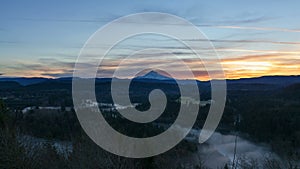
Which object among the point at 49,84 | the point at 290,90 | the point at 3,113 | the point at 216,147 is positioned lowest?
the point at 216,147

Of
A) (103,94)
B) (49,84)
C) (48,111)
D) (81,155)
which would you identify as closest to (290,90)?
(103,94)

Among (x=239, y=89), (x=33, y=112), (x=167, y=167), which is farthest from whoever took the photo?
(x=239, y=89)

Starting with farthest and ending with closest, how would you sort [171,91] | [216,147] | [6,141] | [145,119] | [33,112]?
1. [171,91]
2. [33,112]
3. [145,119]
4. [216,147]
5. [6,141]

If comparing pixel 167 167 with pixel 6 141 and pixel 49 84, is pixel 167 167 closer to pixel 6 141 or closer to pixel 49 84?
pixel 6 141

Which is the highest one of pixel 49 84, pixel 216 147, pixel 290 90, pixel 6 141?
pixel 49 84

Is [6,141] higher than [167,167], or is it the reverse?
[6,141]

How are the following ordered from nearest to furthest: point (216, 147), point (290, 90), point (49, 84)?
point (216, 147) → point (290, 90) → point (49, 84)

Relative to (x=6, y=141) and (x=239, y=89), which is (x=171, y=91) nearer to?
(x=239, y=89)

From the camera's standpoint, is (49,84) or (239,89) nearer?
(239,89)

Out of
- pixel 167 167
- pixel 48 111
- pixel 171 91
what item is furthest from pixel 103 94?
pixel 167 167
